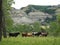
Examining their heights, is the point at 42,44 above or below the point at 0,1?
below

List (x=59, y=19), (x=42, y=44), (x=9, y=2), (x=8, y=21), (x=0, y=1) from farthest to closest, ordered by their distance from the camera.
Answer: (x=59, y=19)
(x=8, y=21)
(x=9, y=2)
(x=0, y=1)
(x=42, y=44)

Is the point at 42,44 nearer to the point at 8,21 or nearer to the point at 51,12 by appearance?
the point at 8,21

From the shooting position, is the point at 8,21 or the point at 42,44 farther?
the point at 8,21

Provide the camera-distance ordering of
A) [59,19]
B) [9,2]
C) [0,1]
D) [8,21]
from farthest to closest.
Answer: [59,19], [8,21], [9,2], [0,1]

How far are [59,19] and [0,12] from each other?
40278mm

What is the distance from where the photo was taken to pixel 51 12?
655ft

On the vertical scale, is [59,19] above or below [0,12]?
below

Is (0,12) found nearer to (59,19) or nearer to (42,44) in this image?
(42,44)

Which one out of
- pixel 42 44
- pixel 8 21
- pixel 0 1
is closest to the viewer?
pixel 42 44

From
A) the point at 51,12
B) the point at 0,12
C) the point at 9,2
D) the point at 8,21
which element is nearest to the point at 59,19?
the point at 8,21

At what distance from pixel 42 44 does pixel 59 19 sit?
43.0 meters

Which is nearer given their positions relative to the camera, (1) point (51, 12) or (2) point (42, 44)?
(2) point (42, 44)

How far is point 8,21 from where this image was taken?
40312 millimetres

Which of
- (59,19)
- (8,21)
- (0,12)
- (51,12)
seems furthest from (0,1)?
(51,12)
